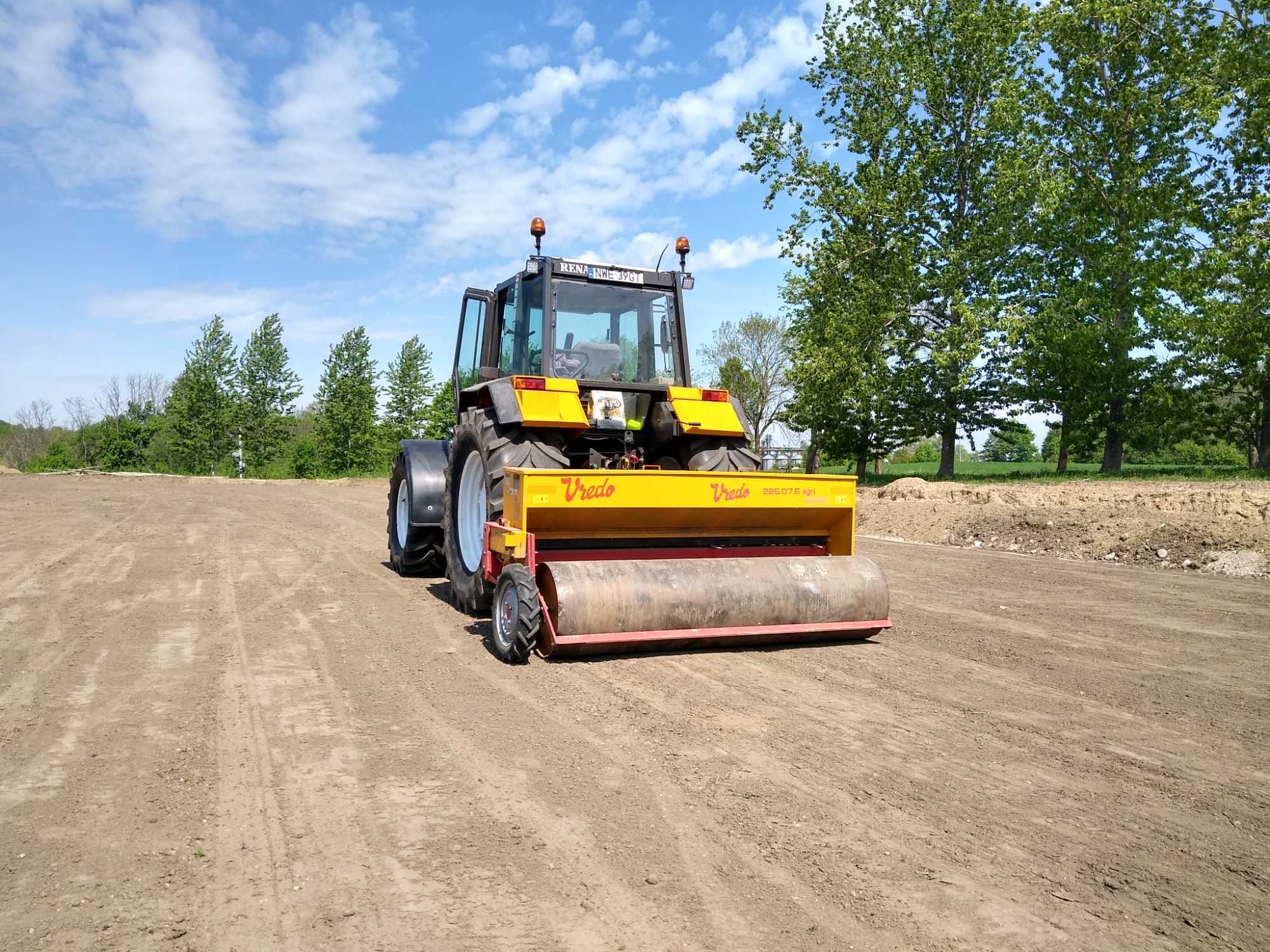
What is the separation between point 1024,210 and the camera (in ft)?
75.7

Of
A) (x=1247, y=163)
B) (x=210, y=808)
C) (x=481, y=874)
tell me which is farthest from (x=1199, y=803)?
(x=1247, y=163)

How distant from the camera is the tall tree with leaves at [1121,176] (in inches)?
830

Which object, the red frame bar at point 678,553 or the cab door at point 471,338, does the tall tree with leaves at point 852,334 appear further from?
the red frame bar at point 678,553

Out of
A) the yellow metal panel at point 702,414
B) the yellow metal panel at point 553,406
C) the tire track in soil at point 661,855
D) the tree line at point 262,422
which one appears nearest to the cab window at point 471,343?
the yellow metal panel at point 553,406

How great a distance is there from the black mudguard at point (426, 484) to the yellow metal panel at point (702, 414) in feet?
8.06

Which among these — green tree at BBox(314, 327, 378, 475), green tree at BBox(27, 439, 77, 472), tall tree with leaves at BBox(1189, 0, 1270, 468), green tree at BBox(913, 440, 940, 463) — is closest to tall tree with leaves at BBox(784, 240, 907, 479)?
tall tree with leaves at BBox(1189, 0, 1270, 468)

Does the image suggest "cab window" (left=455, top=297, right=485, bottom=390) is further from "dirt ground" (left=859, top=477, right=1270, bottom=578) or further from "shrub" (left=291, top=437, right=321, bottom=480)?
"shrub" (left=291, top=437, right=321, bottom=480)

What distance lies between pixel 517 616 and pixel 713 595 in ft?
4.22

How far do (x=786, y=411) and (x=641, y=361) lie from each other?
72.3ft

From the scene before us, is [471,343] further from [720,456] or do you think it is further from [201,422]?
[201,422]

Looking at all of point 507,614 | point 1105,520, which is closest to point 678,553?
point 507,614

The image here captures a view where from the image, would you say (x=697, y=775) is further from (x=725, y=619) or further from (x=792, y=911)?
(x=725, y=619)

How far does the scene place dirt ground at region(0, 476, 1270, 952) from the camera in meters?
2.77

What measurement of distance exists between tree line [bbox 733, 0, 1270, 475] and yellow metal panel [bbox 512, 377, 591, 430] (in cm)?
1612
